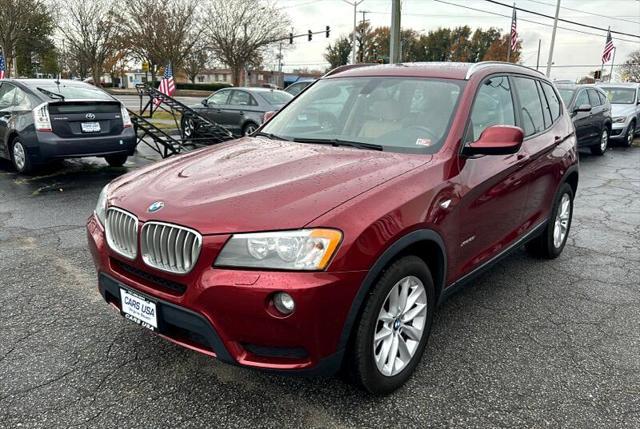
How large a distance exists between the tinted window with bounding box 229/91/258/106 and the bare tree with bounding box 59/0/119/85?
99.7 ft

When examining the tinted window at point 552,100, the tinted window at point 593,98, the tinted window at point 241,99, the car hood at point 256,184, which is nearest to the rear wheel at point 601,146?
the tinted window at point 593,98

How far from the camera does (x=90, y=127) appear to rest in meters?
7.61

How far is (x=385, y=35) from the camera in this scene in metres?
80.9

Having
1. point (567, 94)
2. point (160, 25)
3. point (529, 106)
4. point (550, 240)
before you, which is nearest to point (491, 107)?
point (529, 106)

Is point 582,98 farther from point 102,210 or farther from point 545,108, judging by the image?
point 102,210

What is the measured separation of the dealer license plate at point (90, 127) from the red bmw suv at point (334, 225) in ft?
15.9

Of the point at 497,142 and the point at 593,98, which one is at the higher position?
the point at 497,142

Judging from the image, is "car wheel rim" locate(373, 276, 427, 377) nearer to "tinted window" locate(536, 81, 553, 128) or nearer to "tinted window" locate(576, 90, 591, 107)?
"tinted window" locate(536, 81, 553, 128)

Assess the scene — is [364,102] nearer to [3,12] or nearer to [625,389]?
[625,389]

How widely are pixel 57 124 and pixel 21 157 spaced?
96 cm

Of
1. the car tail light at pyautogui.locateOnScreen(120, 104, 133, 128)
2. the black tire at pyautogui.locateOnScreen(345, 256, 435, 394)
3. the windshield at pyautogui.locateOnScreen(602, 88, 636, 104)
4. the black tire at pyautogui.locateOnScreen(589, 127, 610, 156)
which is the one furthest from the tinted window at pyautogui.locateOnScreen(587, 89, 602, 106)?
the black tire at pyautogui.locateOnScreen(345, 256, 435, 394)

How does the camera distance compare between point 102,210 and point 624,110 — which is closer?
point 102,210

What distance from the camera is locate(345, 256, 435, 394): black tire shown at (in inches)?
91.7

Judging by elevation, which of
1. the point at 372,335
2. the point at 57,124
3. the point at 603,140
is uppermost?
the point at 57,124
